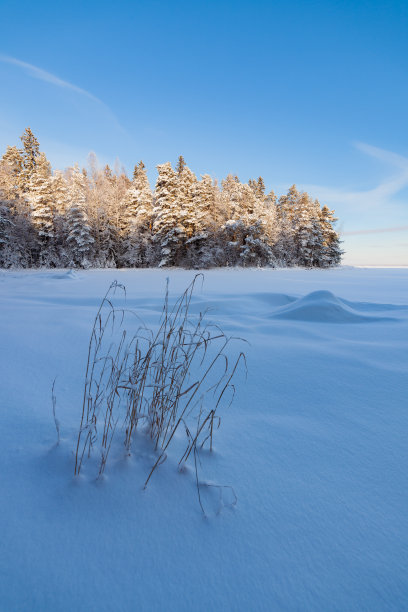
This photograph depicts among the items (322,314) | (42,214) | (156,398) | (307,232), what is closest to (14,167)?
(42,214)

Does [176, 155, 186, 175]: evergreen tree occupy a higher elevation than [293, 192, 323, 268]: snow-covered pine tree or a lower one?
higher

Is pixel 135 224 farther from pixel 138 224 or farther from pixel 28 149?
pixel 28 149

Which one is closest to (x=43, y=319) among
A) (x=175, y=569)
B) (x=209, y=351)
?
(x=209, y=351)

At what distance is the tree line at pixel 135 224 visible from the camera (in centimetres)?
2158

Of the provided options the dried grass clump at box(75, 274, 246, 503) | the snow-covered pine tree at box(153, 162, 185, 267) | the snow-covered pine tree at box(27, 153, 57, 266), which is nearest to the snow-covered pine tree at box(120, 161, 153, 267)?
the snow-covered pine tree at box(153, 162, 185, 267)

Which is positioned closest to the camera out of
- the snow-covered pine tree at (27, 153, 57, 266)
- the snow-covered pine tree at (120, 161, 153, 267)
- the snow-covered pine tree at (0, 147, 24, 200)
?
the snow-covered pine tree at (27, 153, 57, 266)

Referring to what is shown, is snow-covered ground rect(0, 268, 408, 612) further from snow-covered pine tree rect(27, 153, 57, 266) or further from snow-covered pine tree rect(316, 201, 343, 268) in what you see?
snow-covered pine tree rect(316, 201, 343, 268)

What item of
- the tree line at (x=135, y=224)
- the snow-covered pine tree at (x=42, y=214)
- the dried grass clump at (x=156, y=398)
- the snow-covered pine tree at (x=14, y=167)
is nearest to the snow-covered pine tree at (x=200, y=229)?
the tree line at (x=135, y=224)

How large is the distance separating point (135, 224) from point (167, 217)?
3.07 metres

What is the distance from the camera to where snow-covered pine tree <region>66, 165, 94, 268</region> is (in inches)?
834

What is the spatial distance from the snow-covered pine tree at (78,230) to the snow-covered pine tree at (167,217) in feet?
16.2

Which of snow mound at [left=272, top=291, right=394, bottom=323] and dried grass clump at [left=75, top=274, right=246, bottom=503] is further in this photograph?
snow mound at [left=272, top=291, right=394, bottom=323]

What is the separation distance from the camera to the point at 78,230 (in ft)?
71.2

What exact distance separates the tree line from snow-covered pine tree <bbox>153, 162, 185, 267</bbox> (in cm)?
7
